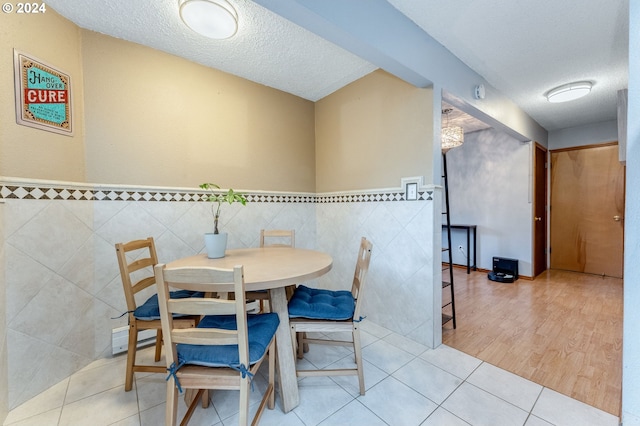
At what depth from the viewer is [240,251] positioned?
1.95m

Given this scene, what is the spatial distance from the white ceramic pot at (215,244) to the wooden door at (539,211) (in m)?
4.14

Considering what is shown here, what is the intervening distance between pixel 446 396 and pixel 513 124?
3.00m

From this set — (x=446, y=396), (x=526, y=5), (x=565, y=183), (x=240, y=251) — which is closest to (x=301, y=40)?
(x=526, y=5)

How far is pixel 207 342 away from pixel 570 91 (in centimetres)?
374

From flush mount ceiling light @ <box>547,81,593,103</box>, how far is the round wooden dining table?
2.98 meters

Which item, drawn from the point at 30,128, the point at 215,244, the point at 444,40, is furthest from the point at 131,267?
the point at 444,40

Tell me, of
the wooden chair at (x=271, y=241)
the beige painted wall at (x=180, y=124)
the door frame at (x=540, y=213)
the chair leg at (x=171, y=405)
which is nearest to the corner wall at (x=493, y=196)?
the door frame at (x=540, y=213)

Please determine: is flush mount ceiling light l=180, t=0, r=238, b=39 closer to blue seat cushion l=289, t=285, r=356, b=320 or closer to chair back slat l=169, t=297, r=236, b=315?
chair back slat l=169, t=297, r=236, b=315

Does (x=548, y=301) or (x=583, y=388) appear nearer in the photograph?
(x=583, y=388)

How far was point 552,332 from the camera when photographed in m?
2.15

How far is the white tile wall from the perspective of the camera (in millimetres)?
1420

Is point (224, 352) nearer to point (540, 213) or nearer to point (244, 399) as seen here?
point (244, 399)

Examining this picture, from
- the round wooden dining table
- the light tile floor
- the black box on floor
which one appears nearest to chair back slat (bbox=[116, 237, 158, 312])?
the round wooden dining table

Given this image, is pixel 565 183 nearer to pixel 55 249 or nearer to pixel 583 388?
pixel 583 388
